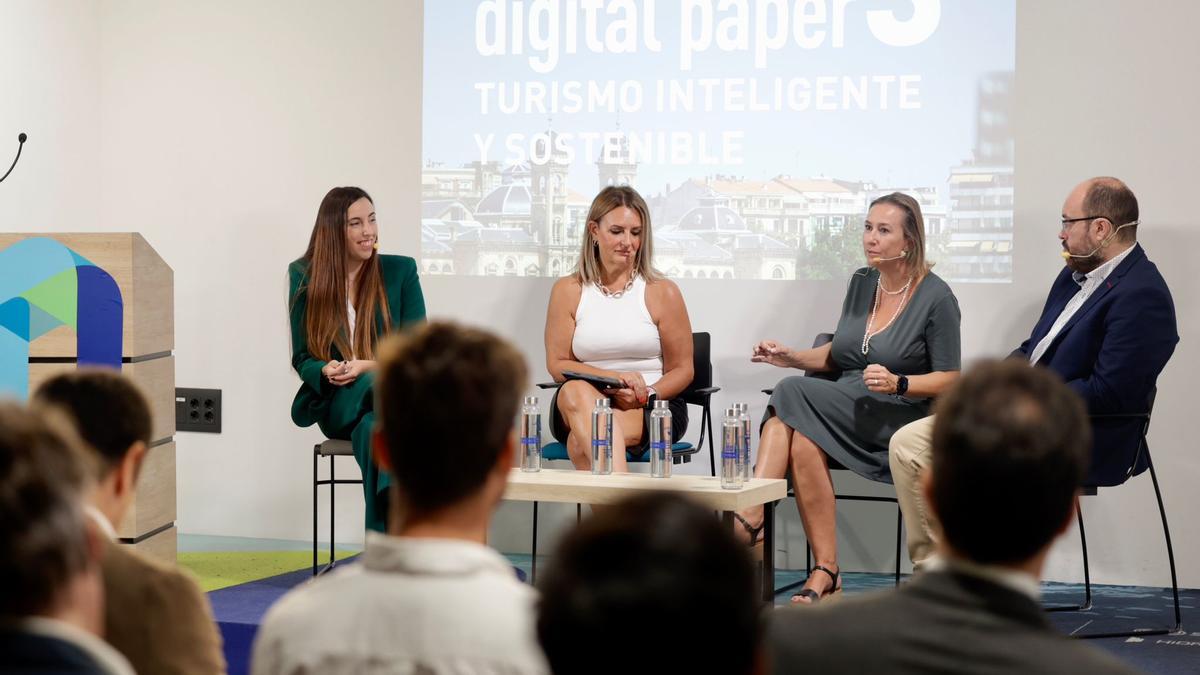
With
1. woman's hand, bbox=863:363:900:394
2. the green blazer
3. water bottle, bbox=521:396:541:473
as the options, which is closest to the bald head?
woman's hand, bbox=863:363:900:394

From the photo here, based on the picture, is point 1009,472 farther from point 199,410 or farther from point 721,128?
point 199,410

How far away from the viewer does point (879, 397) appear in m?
4.50

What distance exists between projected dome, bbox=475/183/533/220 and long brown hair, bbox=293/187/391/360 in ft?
2.56

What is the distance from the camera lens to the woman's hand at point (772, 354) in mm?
4664

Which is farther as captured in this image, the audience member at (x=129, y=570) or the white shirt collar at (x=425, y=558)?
the audience member at (x=129, y=570)

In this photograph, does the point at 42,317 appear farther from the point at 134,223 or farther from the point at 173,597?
the point at 173,597

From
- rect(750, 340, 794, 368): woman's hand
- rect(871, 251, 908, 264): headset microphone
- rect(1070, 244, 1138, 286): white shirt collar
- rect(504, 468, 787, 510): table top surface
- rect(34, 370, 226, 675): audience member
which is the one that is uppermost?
rect(871, 251, 908, 264): headset microphone

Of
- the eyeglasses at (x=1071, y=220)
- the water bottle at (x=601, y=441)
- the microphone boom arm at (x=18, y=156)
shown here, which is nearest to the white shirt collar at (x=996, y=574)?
the water bottle at (x=601, y=441)

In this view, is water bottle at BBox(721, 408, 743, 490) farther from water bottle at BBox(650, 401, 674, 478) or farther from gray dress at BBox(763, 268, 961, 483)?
gray dress at BBox(763, 268, 961, 483)

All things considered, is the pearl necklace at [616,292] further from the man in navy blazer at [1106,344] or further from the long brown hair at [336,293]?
the man in navy blazer at [1106,344]

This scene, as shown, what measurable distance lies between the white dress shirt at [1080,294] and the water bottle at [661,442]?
123 cm

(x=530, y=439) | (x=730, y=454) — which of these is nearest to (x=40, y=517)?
(x=730, y=454)

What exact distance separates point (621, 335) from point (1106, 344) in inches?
65.8

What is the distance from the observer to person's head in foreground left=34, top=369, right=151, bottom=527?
5.85ft
